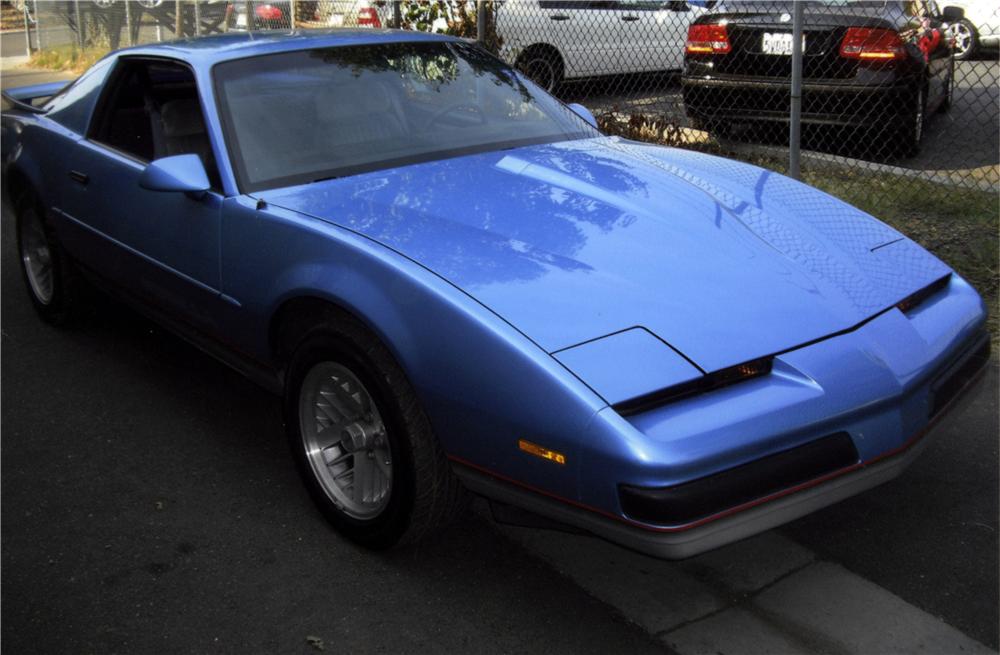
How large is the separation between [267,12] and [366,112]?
9639 millimetres

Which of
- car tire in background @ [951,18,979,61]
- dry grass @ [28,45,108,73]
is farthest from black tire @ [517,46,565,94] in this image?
dry grass @ [28,45,108,73]

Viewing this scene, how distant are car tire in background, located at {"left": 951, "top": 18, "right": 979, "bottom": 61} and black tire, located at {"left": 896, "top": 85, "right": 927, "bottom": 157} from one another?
5.39m

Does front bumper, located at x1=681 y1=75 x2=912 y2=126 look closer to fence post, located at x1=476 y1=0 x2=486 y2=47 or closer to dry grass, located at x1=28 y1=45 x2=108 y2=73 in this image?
fence post, located at x1=476 y1=0 x2=486 y2=47

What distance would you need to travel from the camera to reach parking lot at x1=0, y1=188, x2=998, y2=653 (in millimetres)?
2826

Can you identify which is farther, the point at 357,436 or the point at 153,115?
the point at 153,115

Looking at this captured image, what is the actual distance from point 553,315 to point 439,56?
80.9 inches

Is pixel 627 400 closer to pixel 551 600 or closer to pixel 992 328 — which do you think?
pixel 551 600

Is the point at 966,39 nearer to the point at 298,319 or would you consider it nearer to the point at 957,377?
the point at 957,377

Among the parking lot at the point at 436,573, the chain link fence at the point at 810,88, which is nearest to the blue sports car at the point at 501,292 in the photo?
the parking lot at the point at 436,573

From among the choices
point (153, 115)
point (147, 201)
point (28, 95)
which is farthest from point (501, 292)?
point (28, 95)

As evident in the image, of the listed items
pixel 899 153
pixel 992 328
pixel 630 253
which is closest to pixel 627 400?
pixel 630 253

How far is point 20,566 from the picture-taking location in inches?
128

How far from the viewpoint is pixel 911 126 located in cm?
687

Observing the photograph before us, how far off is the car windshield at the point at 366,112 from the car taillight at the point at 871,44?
318 cm
